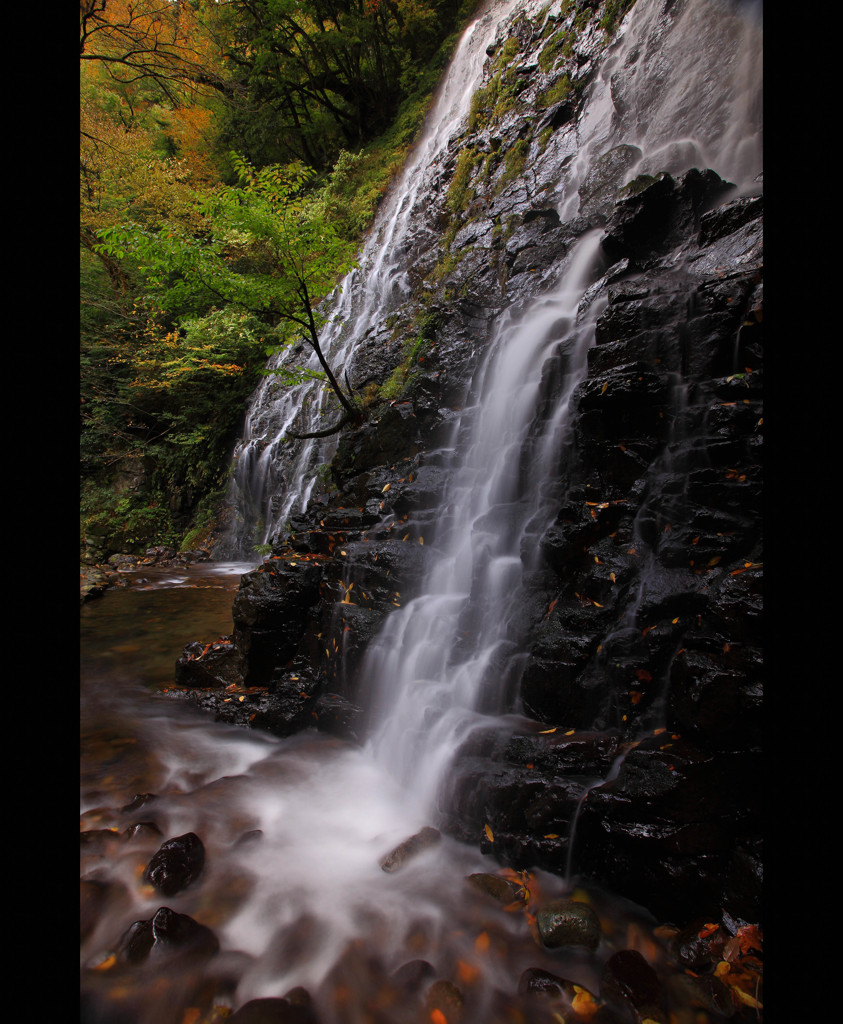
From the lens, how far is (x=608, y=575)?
3.72 m

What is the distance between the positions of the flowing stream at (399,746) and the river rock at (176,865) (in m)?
0.06

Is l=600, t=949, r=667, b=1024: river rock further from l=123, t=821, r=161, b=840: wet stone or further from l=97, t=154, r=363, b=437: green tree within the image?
l=97, t=154, r=363, b=437: green tree

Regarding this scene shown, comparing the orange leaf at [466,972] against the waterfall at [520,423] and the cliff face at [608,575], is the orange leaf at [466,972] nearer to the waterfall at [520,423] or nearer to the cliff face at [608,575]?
the cliff face at [608,575]

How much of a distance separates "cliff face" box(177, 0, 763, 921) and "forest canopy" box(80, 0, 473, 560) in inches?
194

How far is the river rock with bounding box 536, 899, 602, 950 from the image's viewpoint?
8.23 feet

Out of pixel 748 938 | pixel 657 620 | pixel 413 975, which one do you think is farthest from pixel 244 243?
pixel 748 938

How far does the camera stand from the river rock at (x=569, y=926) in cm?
→ 251

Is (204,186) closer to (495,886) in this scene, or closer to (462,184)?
(462,184)

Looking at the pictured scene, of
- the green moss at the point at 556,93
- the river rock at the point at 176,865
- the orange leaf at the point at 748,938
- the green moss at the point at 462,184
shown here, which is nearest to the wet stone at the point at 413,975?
the river rock at the point at 176,865

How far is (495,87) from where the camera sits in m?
12.0

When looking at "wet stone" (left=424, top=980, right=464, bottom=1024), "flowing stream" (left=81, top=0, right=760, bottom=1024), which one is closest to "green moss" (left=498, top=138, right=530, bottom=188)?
"flowing stream" (left=81, top=0, right=760, bottom=1024)

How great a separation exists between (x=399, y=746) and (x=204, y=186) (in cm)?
1898
